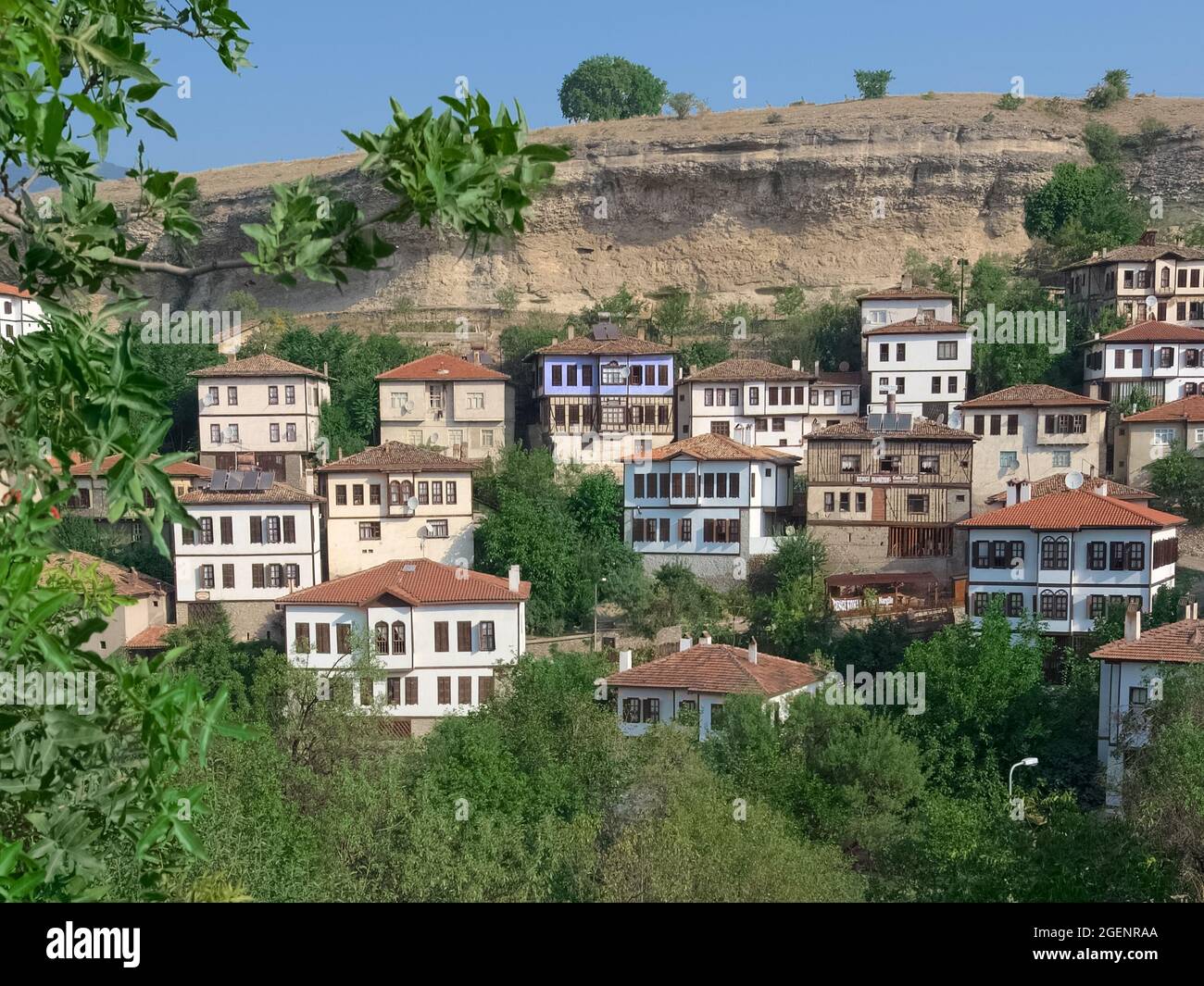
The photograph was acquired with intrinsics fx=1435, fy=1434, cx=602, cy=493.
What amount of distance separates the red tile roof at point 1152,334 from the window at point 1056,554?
1130cm

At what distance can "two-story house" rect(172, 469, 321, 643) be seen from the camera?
111ft

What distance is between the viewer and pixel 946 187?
55.7 metres

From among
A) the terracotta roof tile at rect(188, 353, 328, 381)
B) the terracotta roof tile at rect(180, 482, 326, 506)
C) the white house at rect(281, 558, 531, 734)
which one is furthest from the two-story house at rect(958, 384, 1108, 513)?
the terracotta roof tile at rect(188, 353, 328, 381)

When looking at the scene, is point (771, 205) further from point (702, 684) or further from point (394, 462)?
point (702, 684)

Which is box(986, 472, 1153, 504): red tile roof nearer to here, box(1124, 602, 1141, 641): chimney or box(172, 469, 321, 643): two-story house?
box(1124, 602, 1141, 641): chimney

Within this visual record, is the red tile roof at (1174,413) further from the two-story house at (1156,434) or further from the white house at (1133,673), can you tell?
the white house at (1133,673)

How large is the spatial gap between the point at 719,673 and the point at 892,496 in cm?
823

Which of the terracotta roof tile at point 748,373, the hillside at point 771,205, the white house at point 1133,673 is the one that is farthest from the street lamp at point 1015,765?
the hillside at point 771,205

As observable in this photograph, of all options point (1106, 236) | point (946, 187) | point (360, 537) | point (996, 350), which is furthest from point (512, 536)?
point (946, 187)

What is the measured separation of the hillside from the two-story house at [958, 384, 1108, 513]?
1943 cm

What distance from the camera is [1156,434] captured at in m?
36.8

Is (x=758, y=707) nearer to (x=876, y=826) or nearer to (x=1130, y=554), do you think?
(x=876, y=826)

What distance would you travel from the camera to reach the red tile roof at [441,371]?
40750 millimetres

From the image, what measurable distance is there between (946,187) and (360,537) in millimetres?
30753
